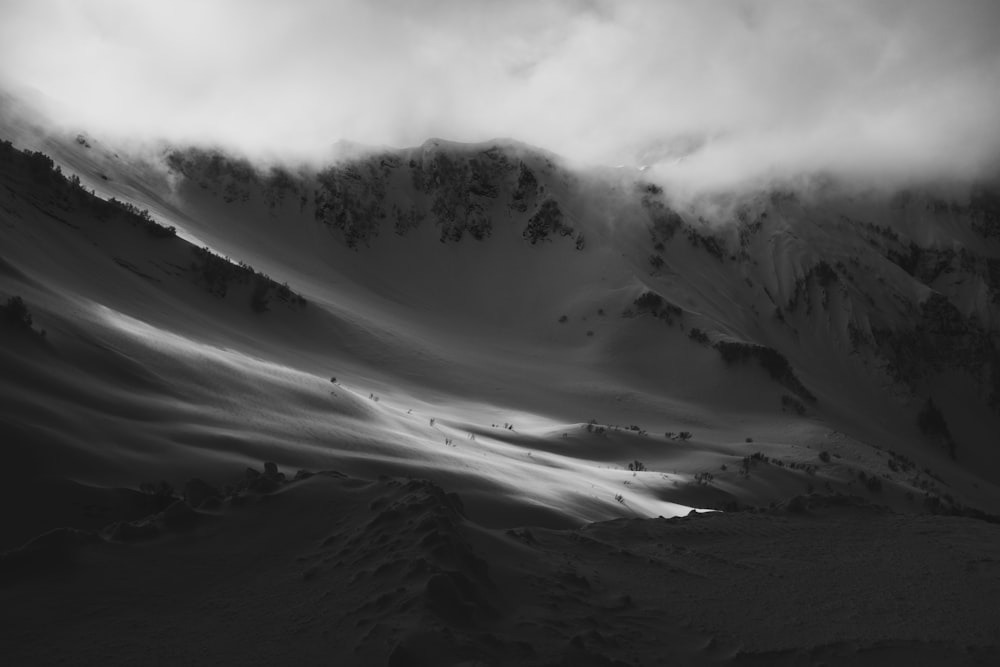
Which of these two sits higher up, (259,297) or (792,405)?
(792,405)

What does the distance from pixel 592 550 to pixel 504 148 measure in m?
40.5

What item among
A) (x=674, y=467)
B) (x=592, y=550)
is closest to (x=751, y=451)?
(x=674, y=467)

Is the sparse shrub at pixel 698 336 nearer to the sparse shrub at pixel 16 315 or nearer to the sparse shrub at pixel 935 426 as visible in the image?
the sparse shrub at pixel 935 426

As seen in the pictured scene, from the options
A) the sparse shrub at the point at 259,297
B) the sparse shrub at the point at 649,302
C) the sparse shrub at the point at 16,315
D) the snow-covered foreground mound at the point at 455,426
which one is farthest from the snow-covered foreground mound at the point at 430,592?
the sparse shrub at the point at 649,302

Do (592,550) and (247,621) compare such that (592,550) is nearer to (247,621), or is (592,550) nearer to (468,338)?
(247,621)

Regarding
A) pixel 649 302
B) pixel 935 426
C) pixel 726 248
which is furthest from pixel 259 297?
pixel 935 426

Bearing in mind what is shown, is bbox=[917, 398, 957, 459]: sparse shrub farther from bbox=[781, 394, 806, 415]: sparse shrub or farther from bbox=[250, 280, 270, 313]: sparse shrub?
bbox=[250, 280, 270, 313]: sparse shrub

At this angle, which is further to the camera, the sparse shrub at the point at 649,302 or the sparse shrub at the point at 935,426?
the sparse shrub at the point at 935,426

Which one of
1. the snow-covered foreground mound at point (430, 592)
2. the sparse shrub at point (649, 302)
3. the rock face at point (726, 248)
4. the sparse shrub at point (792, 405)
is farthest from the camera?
the rock face at point (726, 248)

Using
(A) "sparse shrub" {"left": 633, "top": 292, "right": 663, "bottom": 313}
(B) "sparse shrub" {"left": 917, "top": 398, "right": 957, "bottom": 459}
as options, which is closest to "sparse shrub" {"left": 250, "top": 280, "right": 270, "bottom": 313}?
(A) "sparse shrub" {"left": 633, "top": 292, "right": 663, "bottom": 313}

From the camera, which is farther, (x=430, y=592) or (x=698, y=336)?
(x=698, y=336)

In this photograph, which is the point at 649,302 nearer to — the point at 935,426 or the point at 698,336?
the point at 698,336

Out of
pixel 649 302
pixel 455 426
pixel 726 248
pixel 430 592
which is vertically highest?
pixel 726 248

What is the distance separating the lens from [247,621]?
3.17 metres
